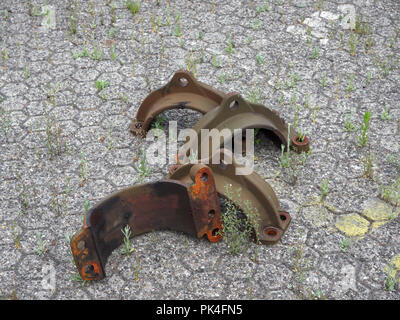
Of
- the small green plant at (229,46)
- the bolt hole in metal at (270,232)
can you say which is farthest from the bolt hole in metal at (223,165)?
the small green plant at (229,46)

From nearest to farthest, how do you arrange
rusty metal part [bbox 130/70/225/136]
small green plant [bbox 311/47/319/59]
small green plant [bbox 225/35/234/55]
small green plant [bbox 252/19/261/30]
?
rusty metal part [bbox 130/70/225/136] < small green plant [bbox 311/47/319/59] < small green plant [bbox 225/35/234/55] < small green plant [bbox 252/19/261/30]

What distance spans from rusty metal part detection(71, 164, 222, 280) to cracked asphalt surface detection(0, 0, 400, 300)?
0.36ft

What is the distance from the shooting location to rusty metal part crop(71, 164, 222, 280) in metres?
3.65

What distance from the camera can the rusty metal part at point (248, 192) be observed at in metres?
3.90

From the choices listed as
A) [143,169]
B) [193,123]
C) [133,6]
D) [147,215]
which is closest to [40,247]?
[147,215]

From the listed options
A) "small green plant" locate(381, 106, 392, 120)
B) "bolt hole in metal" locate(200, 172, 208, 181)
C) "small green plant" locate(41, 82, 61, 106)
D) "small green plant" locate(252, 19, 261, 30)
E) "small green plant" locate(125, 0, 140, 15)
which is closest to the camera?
"bolt hole in metal" locate(200, 172, 208, 181)

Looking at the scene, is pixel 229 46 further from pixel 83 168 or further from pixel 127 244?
pixel 127 244

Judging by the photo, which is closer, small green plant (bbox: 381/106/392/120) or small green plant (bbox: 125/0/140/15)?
small green plant (bbox: 381/106/392/120)

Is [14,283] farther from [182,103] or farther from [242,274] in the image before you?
[182,103]

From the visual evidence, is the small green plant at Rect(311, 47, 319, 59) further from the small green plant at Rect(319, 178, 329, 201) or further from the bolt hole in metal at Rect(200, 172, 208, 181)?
the bolt hole in metal at Rect(200, 172, 208, 181)

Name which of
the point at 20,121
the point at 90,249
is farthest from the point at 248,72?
the point at 90,249

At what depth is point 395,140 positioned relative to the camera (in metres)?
4.89

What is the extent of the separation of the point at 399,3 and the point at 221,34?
226 cm

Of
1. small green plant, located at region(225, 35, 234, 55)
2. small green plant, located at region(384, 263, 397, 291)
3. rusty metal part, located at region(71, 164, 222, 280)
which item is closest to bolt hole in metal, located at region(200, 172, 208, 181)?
rusty metal part, located at region(71, 164, 222, 280)
